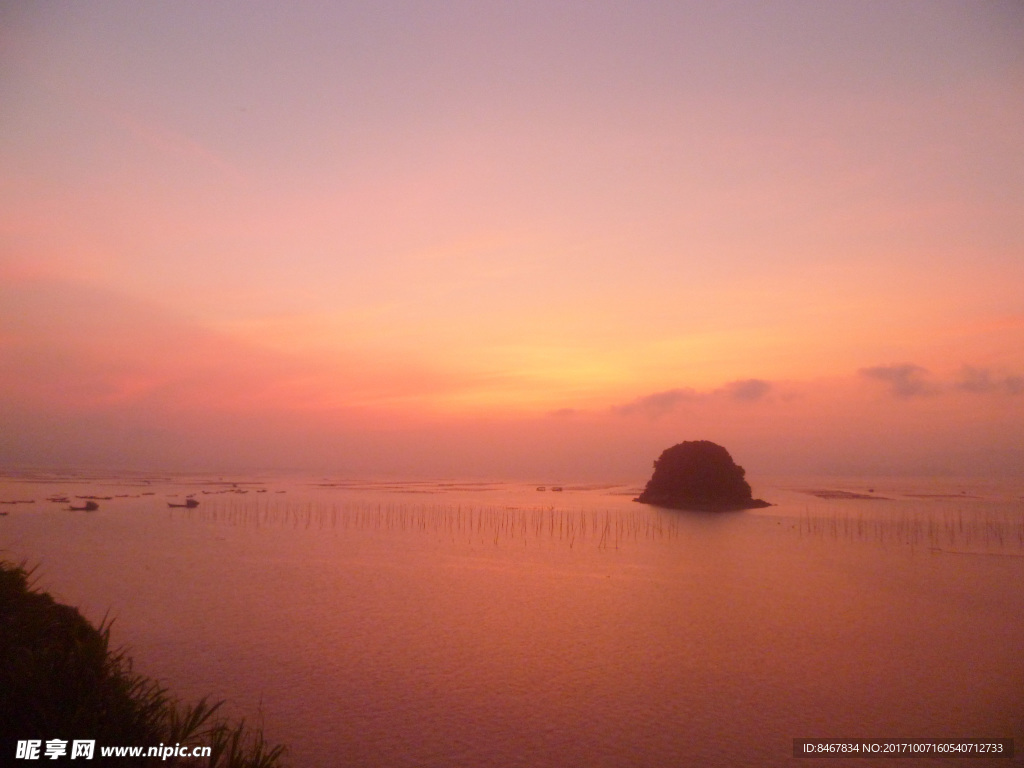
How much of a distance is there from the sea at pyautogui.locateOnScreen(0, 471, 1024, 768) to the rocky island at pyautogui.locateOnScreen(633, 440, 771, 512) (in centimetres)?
2136

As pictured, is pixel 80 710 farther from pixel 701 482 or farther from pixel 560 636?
pixel 701 482

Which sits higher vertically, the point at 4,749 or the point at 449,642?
the point at 4,749

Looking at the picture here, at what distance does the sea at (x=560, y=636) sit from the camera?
1230 cm

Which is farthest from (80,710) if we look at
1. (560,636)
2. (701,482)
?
(701,482)

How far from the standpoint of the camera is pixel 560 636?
18.4 meters

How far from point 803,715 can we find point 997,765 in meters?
3.12

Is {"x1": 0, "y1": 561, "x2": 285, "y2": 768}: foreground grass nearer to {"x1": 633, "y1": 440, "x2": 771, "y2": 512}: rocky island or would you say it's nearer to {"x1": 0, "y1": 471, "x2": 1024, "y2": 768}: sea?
{"x1": 0, "y1": 471, "x2": 1024, "y2": 768}: sea

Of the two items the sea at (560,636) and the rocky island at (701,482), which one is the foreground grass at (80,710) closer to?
the sea at (560,636)

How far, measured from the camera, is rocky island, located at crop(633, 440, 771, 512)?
6222 cm

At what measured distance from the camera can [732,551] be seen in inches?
1385

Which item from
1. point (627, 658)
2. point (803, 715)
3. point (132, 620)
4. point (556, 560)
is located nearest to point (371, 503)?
point (556, 560)

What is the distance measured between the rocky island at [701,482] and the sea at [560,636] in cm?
2136

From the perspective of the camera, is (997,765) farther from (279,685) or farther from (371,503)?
(371,503)

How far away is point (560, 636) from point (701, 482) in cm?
4747
